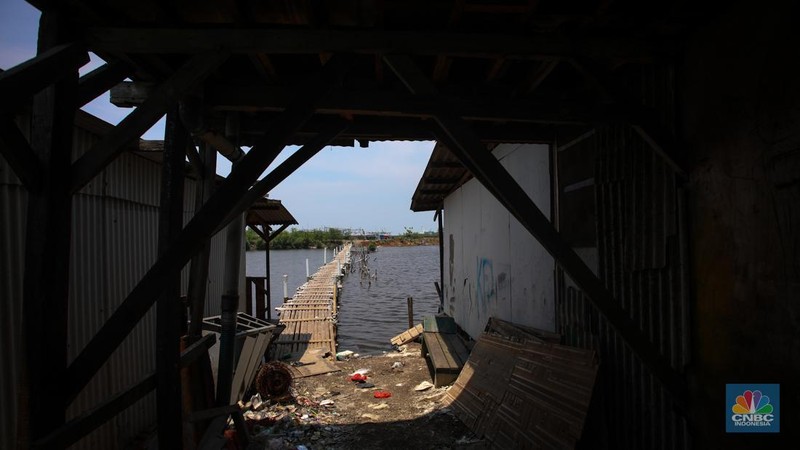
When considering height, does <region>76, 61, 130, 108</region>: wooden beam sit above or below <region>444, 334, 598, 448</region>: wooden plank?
above

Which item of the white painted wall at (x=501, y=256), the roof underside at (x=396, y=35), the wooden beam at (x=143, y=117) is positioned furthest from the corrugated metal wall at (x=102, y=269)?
the white painted wall at (x=501, y=256)

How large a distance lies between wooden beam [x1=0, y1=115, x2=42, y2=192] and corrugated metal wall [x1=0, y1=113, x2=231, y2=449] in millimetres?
1539

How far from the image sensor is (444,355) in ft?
28.0

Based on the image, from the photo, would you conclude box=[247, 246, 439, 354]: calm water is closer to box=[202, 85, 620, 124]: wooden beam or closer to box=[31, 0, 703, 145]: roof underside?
box=[202, 85, 620, 124]: wooden beam

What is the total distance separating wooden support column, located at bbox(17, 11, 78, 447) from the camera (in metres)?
2.53

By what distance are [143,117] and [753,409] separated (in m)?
4.47

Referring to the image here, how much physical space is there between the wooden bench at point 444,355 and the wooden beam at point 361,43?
6022 millimetres

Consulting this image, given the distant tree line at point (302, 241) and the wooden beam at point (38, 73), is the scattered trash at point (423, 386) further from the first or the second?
Answer: the distant tree line at point (302, 241)

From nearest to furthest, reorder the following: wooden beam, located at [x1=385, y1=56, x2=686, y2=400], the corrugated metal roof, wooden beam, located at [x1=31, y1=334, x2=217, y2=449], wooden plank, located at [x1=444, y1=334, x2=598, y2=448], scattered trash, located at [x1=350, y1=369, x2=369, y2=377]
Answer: wooden beam, located at [x1=31, y1=334, x2=217, y2=449] → wooden beam, located at [x1=385, y1=56, x2=686, y2=400] → wooden plank, located at [x1=444, y1=334, x2=598, y2=448] → scattered trash, located at [x1=350, y1=369, x2=369, y2=377] → the corrugated metal roof

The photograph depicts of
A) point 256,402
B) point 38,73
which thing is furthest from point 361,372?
point 38,73

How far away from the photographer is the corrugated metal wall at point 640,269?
3.35 metres

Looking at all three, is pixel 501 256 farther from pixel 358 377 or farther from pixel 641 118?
pixel 641 118

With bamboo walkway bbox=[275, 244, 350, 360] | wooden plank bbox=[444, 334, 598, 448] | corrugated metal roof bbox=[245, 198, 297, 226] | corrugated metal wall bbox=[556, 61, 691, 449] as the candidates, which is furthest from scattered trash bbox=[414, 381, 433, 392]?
corrugated metal roof bbox=[245, 198, 297, 226]

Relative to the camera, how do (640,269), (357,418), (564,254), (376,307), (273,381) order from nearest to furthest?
1. (564,254)
2. (640,269)
3. (357,418)
4. (273,381)
5. (376,307)
